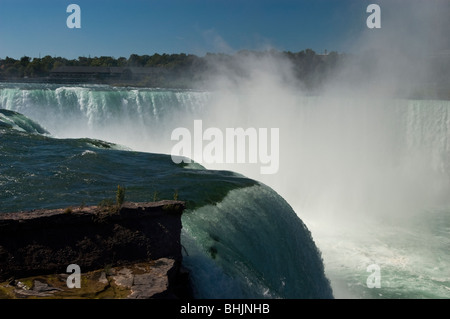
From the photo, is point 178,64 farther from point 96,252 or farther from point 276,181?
point 96,252

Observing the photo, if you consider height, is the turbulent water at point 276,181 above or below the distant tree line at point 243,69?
below

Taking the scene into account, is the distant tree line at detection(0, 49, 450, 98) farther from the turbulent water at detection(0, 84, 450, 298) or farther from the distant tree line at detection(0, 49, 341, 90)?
the turbulent water at detection(0, 84, 450, 298)

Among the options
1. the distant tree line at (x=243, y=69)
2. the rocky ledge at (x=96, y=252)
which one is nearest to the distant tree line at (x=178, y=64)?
the distant tree line at (x=243, y=69)

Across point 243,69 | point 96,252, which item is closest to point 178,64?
point 243,69

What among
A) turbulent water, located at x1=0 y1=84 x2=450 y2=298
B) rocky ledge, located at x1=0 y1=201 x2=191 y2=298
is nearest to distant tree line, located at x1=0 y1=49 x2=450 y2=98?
turbulent water, located at x1=0 y1=84 x2=450 y2=298

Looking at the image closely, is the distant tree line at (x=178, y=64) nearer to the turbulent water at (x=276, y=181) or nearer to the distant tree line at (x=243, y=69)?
the distant tree line at (x=243, y=69)
